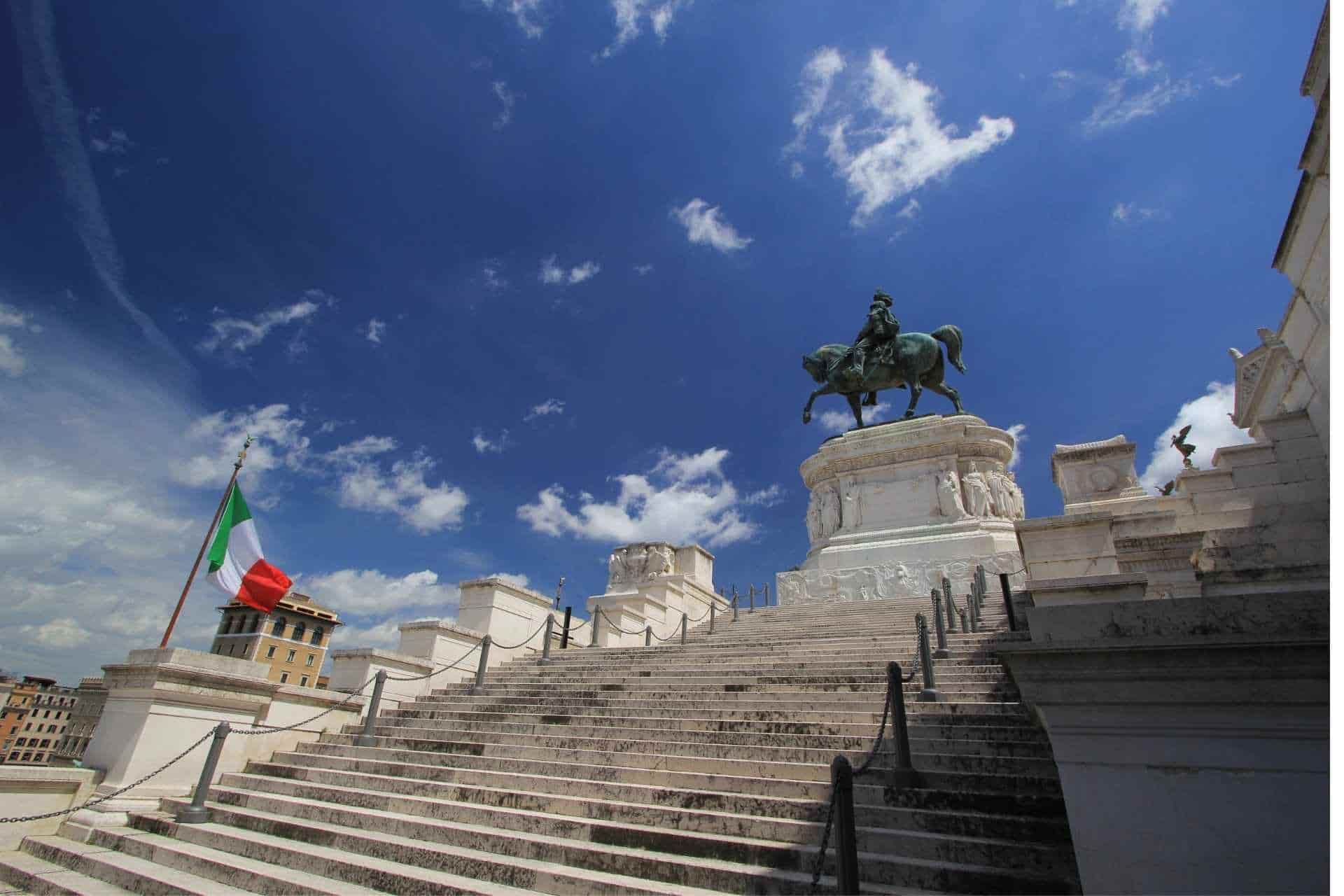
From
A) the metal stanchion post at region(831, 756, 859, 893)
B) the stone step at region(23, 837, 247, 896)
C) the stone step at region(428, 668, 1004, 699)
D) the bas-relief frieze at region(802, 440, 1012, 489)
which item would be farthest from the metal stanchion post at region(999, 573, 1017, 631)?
the bas-relief frieze at region(802, 440, 1012, 489)

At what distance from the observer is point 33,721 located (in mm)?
71812

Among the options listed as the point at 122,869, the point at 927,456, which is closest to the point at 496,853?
the point at 122,869

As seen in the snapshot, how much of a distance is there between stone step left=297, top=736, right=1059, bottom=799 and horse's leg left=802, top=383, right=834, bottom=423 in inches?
721

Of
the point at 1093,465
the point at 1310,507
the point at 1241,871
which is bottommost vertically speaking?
the point at 1241,871

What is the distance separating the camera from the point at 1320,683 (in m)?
2.69

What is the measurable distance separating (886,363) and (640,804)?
19.8 metres

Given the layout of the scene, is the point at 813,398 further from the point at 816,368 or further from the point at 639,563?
the point at 639,563

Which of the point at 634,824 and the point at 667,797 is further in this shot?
the point at 667,797

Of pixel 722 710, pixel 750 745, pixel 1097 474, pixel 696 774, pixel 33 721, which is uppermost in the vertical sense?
pixel 1097 474

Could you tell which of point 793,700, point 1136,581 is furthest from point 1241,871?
point 793,700

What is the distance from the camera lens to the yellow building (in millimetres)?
70500

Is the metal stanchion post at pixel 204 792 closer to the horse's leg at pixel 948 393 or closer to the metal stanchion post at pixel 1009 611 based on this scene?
the metal stanchion post at pixel 1009 611

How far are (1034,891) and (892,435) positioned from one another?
1752 centimetres

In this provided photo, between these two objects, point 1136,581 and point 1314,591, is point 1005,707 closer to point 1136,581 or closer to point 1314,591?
point 1136,581
